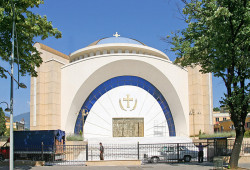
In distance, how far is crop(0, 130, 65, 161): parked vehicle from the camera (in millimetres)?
18078

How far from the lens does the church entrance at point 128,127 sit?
30331 millimetres

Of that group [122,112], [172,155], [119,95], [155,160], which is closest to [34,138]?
[155,160]

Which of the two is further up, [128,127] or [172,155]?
[128,127]

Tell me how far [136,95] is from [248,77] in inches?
741

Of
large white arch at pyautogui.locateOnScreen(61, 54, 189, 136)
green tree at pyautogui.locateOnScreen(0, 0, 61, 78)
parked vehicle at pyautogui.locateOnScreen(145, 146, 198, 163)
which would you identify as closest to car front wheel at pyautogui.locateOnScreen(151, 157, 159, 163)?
parked vehicle at pyautogui.locateOnScreen(145, 146, 198, 163)

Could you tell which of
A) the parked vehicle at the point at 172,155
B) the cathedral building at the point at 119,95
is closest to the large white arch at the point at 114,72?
the cathedral building at the point at 119,95

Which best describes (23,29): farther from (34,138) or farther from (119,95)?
(119,95)

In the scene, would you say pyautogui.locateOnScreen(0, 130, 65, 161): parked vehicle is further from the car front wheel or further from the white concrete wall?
the white concrete wall

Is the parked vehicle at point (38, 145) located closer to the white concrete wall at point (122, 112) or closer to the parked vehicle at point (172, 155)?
the parked vehicle at point (172, 155)

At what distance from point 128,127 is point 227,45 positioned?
64.7 ft

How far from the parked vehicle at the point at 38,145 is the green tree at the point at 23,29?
5.84 m

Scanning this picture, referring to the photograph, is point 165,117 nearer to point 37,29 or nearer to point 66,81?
point 66,81

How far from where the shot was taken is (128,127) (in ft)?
100

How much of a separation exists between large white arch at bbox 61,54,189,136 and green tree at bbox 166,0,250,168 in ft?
49.1
